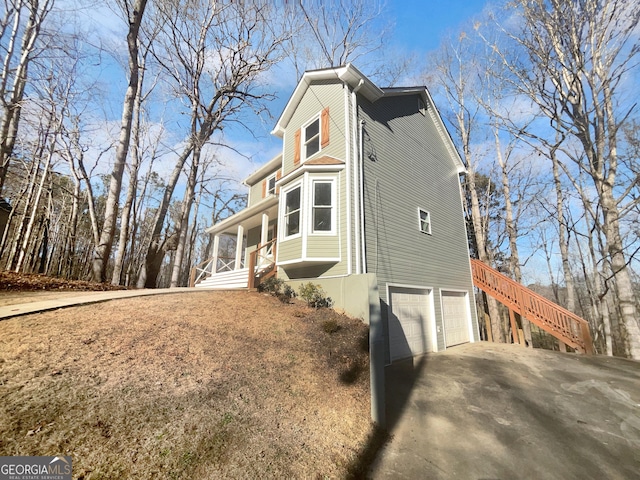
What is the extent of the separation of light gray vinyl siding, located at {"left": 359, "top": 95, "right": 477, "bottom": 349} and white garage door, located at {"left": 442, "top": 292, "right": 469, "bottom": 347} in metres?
0.42

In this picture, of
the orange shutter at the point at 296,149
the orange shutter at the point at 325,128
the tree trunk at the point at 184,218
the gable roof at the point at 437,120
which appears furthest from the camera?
the tree trunk at the point at 184,218

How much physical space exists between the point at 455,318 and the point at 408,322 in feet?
11.1

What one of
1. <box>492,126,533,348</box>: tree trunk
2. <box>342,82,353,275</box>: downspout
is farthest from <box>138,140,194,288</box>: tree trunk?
<box>492,126,533,348</box>: tree trunk

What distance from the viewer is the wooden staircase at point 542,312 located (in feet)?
28.2

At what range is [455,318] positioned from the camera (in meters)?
10.3

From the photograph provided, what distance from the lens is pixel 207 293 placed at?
7723 mm

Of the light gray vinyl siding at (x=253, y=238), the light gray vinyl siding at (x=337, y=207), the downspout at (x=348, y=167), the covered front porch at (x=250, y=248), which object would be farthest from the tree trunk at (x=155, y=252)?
the downspout at (x=348, y=167)

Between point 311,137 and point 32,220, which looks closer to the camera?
point 32,220

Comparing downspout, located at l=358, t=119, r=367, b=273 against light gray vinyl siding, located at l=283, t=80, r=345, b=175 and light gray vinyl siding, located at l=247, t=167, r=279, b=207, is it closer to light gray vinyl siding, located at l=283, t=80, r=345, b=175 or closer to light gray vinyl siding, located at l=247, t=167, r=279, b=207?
light gray vinyl siding, located at l=283, t=80, r=345, b=175

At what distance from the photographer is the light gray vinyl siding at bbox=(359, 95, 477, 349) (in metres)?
8.34

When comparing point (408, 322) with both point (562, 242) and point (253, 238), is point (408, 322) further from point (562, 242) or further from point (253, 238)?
point (562, 242)

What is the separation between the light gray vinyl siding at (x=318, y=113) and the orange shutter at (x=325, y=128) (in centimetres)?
12

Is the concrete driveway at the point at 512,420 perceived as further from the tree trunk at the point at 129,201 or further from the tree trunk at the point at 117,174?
the tree trunk at the point at 129,201

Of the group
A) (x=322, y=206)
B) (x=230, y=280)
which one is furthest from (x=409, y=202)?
(x=230, y=280)
